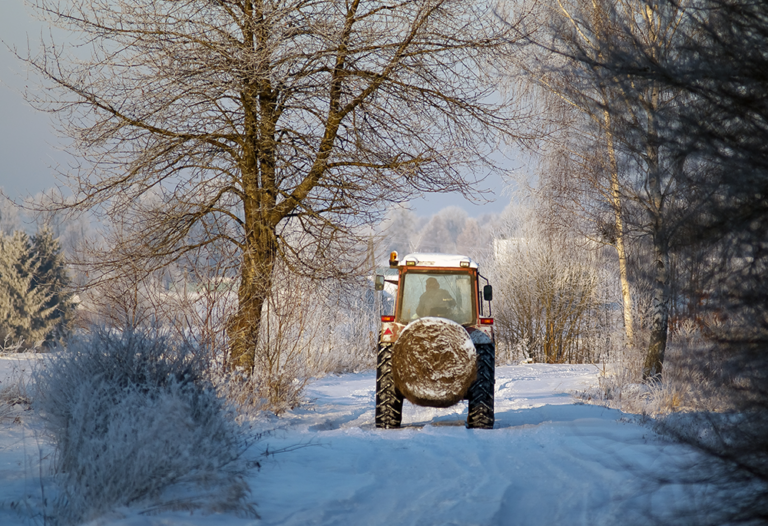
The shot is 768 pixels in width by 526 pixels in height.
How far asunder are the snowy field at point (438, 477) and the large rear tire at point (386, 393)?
0.84 meters

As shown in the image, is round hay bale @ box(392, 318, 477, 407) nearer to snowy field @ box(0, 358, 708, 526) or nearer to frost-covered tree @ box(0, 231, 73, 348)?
snowy field @ box(0, 358, 708, 526)

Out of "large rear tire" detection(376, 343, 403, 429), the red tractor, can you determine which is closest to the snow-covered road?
the red tractor

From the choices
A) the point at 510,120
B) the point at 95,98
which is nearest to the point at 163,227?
the point at 95,98

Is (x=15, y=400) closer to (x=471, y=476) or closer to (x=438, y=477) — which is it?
(x=438, y=477)

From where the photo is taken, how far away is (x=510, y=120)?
8.17 m

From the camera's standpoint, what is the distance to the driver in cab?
296 inches

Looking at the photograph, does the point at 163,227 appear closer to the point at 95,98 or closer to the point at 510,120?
the point at 95,98

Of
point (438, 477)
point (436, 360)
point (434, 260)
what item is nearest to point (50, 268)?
point (434, 260)

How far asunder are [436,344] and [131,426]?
134 inches

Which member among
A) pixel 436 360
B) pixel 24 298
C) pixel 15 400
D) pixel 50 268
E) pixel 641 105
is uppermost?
pixel 50 268

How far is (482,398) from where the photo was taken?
6.96 m

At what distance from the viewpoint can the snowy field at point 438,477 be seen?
148 inches

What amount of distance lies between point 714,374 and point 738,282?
18.4 inches

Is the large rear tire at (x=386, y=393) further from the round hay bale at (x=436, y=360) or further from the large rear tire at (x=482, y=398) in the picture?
the large rear tire at (x=482, y=398)
